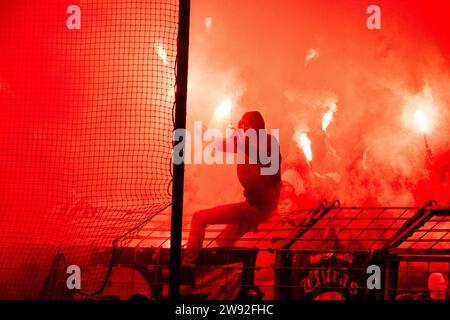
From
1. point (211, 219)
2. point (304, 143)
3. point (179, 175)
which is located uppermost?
point (304, 143)

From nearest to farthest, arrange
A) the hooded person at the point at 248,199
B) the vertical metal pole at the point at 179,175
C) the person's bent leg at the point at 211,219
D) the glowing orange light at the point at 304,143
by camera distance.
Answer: the vertical metal pole at the point at 179,175
the person's bent leg at the point at 211,219
the hooded person at the point at 248,199
the glowing orange light at the point at 304,143

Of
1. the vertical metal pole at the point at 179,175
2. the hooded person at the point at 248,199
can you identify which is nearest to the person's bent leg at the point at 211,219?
the hooded person at the point at 248,199

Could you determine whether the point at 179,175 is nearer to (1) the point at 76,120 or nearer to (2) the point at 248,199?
(2) the point at 248,199

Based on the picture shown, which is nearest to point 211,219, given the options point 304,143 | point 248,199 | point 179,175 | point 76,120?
point 248,199

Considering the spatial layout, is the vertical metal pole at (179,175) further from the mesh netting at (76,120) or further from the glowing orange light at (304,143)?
the glowing orange light at (304,143)

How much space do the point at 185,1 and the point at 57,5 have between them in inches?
197

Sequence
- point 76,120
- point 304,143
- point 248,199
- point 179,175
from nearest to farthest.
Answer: point 179,175 → point 248,199 → point 76,120 → point 304,143

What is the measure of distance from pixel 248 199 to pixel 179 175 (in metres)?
3.13

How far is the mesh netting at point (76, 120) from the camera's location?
714cm

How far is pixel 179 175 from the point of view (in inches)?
Answer: 135

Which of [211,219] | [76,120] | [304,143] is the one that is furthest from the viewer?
[304,143]

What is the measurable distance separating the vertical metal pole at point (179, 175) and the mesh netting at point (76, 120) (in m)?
3.40

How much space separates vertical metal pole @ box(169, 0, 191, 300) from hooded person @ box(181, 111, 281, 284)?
2.40 metres
